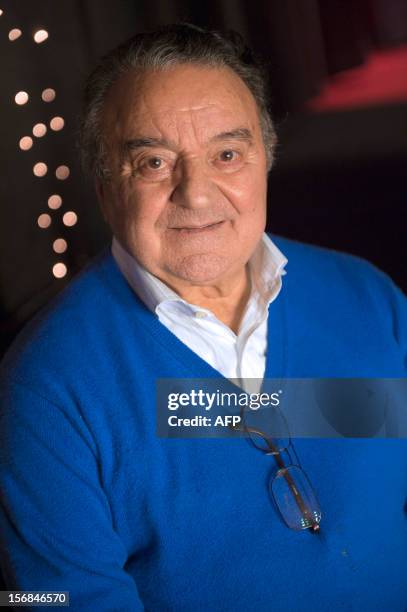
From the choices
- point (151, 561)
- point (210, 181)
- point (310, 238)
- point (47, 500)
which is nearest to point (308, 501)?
point (151, 561)

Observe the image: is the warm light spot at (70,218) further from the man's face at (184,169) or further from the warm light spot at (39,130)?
the man's face at (184,169)

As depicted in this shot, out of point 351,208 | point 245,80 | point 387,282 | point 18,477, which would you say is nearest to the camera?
point 18,477

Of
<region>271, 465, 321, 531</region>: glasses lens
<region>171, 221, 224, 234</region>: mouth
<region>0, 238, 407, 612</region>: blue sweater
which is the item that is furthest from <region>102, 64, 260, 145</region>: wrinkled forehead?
<region>271, 465, 321, 531</region>: glasses lens

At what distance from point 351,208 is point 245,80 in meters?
0.44

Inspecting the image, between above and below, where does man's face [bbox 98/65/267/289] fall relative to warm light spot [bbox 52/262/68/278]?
above

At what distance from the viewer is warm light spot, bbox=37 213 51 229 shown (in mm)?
1298

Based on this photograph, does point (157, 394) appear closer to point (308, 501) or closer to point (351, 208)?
point (308, 501)

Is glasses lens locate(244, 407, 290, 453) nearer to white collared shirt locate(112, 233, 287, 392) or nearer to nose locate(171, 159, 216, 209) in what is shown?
white collared shirt locate(112, 233, 287, 392)

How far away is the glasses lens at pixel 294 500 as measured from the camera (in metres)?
1.02

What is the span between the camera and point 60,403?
3.26 feet

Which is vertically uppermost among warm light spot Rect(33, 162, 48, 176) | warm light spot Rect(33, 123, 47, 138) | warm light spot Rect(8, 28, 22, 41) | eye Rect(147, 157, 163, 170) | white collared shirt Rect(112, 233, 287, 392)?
warm light spot Rect(8, 28, 22, 41)

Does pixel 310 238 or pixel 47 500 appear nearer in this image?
pixel 47 500

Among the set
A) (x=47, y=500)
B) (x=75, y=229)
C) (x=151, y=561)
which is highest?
(x=75, y=229)

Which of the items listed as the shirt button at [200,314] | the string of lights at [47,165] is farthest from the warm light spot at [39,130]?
the shirt button at [200,314]
